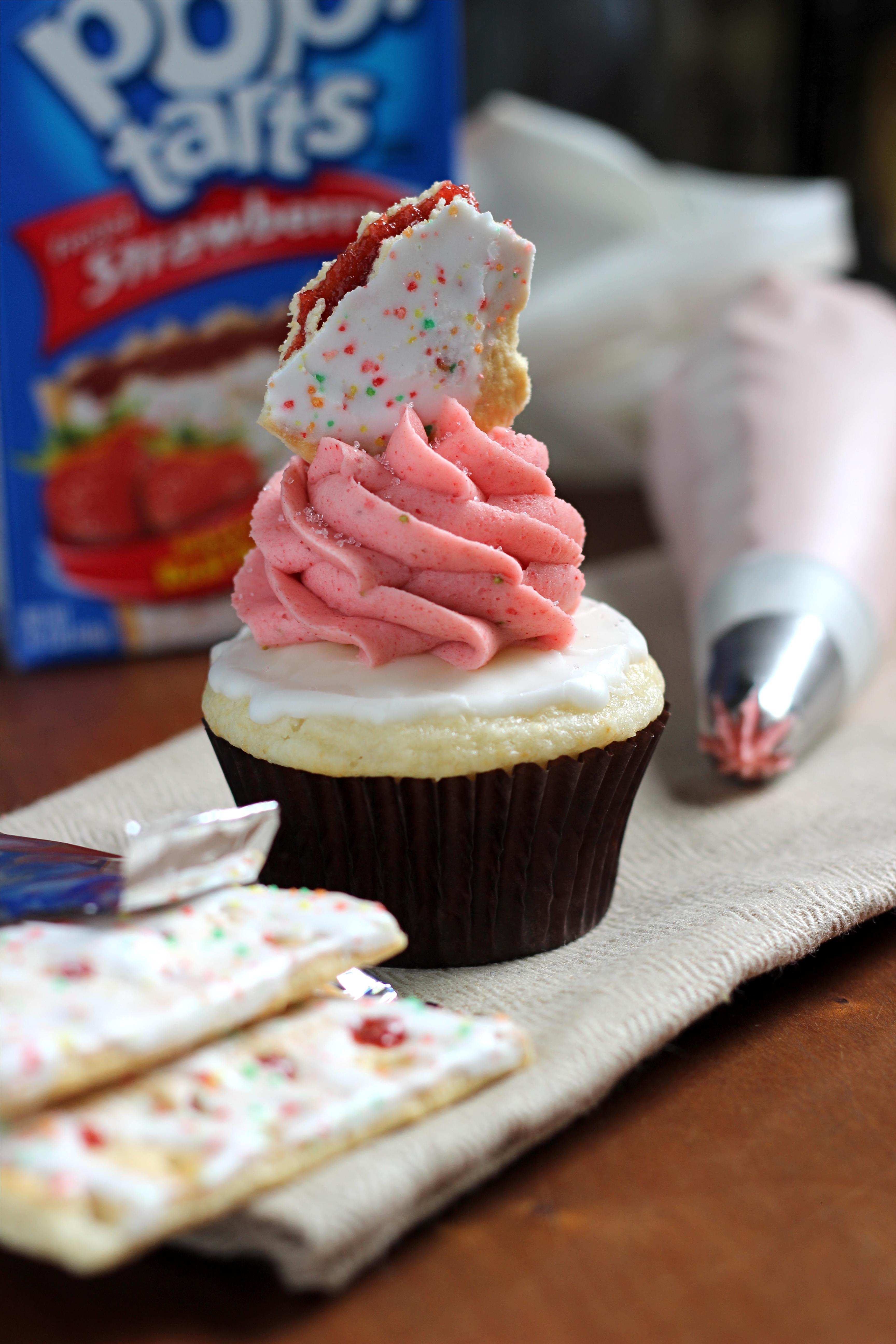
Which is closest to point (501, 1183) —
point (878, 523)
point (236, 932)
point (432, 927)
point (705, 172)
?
point (236, 932)

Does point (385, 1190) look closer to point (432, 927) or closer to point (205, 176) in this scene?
point (432, 927)

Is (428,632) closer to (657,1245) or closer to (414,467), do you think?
(414,467)

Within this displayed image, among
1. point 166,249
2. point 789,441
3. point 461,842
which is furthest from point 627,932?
point 166,249

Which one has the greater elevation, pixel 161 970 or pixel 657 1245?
pixel 161 970

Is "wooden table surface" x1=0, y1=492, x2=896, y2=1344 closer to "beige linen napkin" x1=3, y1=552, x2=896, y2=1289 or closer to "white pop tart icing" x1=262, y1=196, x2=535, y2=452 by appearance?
"beige linen napkin" x1=3, y1=552, x2=896, y2=1289

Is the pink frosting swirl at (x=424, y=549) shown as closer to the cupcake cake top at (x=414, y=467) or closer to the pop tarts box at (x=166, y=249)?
the cupcake cake top at (x=414, y=467)

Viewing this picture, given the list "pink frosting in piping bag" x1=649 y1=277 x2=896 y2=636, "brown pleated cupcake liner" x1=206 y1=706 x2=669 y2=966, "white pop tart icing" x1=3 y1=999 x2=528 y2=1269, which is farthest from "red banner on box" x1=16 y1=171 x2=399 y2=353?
"white pop tart icing" x1=3 y1=999 x2=528 y2=1269
